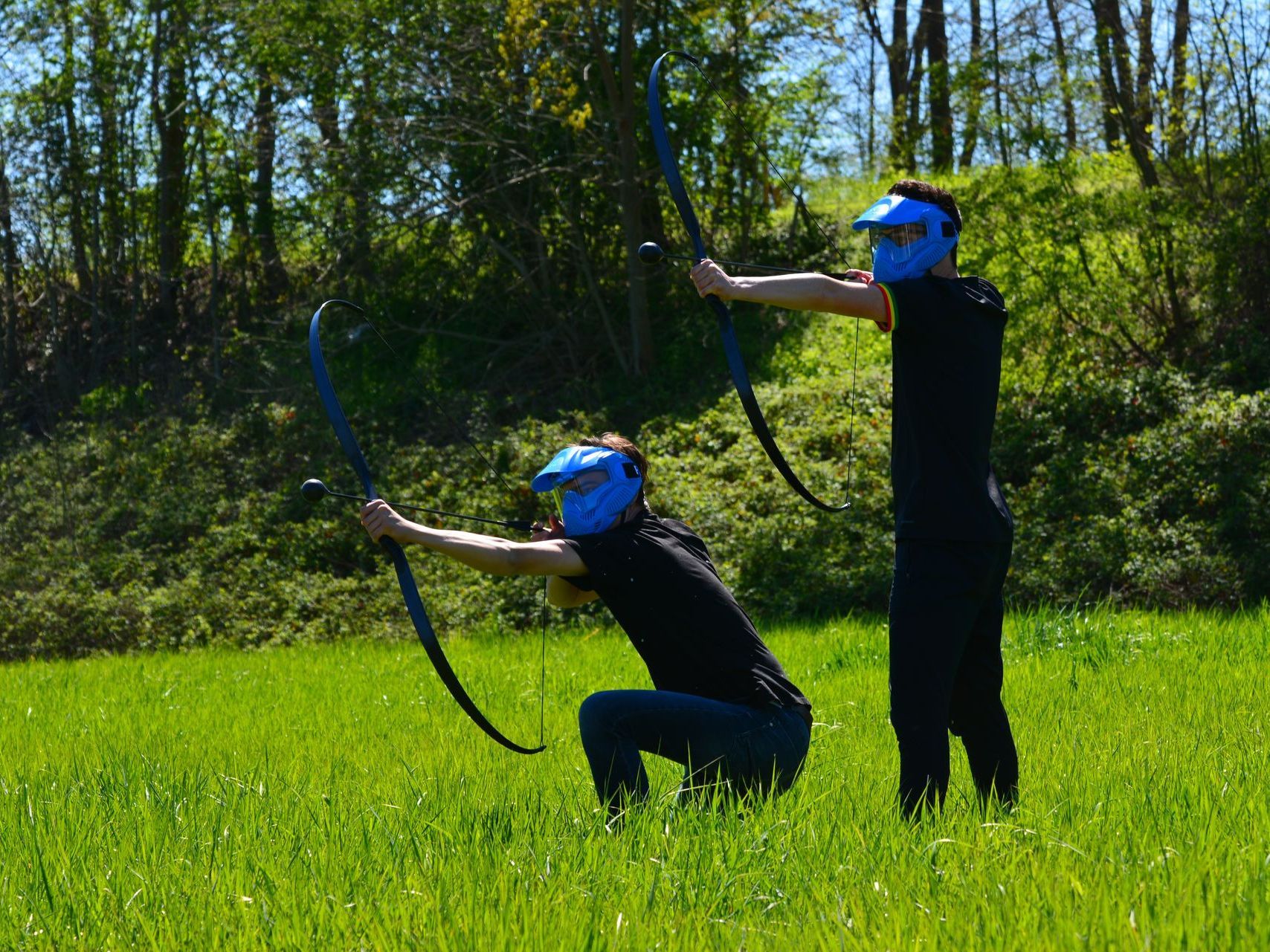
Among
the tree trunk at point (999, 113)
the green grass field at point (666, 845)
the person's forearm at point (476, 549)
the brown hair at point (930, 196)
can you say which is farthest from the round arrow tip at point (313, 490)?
the tree trunk at point (999, 113)

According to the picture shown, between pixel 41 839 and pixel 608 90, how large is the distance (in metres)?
13.8

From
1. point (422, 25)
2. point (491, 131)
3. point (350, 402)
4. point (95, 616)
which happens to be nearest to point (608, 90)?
point (491, 131)

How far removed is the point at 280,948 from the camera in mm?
3305

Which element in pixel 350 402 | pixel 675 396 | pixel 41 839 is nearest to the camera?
pixel 41 839

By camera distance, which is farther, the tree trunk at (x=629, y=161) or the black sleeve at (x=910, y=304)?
the tree trunk at (x=629, y=161)

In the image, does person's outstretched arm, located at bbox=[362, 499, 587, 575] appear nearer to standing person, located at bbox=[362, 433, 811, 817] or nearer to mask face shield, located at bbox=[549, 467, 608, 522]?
standing person, located at bbox=[362, 433, 811, 817]

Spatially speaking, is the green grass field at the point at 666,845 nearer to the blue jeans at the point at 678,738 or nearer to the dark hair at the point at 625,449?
the blue jeans at the point at 678,738

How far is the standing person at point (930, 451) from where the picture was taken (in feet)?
13.3

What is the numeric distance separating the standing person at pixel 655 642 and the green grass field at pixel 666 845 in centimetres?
16

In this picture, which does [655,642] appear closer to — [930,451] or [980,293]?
[930,451]

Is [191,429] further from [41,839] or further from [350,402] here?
[41,839]

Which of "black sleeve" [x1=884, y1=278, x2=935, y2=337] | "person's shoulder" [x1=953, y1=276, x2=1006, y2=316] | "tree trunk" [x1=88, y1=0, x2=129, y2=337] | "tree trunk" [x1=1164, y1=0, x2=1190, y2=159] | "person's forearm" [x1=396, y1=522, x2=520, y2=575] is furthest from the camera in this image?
"tree trunk" [x1=88, y1=0, x2=129, y2=337]

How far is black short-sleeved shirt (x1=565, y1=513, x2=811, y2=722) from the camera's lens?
174 inches

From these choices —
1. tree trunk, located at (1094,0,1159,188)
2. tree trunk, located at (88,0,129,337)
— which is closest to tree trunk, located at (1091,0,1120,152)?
tree trunk, located at (1094,0,1159,188)
